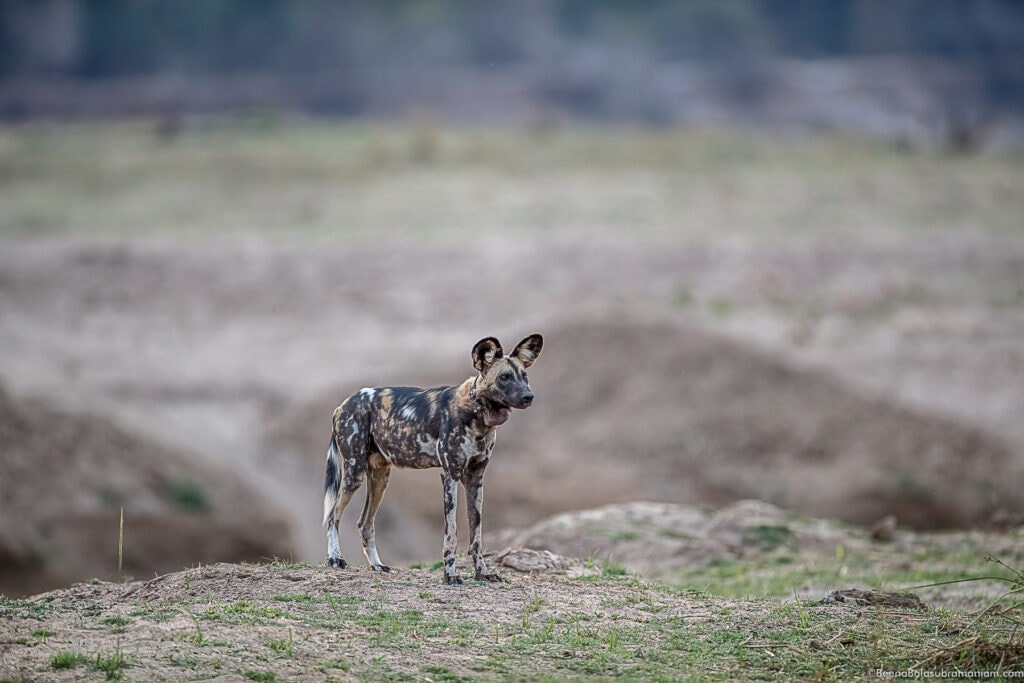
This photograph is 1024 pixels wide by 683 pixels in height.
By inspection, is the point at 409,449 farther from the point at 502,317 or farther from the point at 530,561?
the point at 502,317

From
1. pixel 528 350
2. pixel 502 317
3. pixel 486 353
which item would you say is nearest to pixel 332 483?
pixel 486 353

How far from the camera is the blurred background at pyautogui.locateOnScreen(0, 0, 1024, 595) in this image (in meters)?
22.0

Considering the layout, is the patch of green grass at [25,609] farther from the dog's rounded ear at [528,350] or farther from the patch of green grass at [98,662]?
the dog's rounded ear at [528,350]

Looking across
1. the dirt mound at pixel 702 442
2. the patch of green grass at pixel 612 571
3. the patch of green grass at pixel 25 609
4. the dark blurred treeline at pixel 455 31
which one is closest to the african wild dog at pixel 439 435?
the patch of green grass at pixel 612 571

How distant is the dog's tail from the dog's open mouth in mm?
1509

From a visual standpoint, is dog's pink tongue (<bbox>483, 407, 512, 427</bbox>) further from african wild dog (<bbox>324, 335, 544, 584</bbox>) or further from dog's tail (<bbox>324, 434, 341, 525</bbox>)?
dog's tail (<bbox>324, 434, 341, 525</bbox>)

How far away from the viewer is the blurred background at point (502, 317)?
2200cm

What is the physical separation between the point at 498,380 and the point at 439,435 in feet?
2.24

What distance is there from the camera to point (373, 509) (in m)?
10.2

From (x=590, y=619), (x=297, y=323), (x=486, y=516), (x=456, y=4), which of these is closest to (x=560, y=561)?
(x=590, y=619)

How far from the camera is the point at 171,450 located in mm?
23125

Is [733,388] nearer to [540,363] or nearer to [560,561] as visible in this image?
[540,363]

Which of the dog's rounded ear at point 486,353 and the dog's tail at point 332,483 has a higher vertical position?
the dog's rounded ear at point 486,353

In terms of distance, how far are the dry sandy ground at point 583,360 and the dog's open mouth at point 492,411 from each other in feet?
38.3
